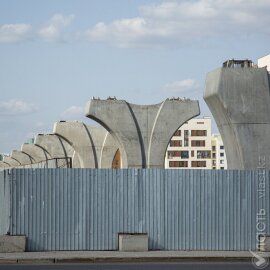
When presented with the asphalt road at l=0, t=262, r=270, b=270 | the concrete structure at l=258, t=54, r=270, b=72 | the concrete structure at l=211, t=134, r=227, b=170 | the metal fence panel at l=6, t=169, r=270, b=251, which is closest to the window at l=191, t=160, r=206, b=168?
the concrete structure at l=211, t=134, r=227, b=170

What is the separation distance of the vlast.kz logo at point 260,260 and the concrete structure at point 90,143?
40.4m

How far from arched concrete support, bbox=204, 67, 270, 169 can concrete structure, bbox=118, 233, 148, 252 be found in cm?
584

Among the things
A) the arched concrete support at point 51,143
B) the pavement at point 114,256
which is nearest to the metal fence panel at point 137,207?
the pavement at point 114,256

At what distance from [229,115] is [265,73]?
1860mm

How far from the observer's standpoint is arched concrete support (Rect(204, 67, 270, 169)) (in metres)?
26.1

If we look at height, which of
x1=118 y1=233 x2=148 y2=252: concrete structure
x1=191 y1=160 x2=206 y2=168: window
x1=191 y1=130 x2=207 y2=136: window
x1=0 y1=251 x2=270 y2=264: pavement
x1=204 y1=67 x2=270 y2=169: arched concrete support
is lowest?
x1=0 y1=251 x2=270 y2=264: pavement

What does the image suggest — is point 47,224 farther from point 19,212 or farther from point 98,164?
point 98,164

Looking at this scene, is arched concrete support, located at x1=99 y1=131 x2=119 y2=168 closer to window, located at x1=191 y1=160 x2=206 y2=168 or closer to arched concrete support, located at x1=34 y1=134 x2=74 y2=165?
arched concrete support, located at x1=34 y1=134 x2=74 y2=165

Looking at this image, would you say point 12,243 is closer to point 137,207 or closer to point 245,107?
point 137,207

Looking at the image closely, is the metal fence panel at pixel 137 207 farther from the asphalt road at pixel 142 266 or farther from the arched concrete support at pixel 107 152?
the arched concrete support at pixel 107 152

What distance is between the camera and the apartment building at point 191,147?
177 meters

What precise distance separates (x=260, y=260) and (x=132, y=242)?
3.70 m

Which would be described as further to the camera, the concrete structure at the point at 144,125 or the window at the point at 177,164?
the window at the point at 177,164

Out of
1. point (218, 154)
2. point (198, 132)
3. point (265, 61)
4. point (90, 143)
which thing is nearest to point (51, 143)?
point (90, 143)
